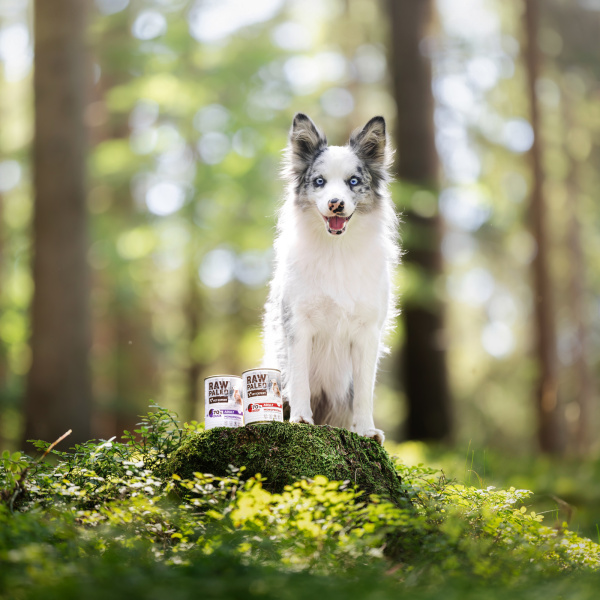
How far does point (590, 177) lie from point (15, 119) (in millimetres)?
15484

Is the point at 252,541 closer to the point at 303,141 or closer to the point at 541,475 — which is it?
the point at 303,141

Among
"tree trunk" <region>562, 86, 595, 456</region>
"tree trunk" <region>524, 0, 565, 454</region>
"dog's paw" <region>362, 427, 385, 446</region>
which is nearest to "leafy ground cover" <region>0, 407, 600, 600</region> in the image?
"dog's paw" <region>362, 427, 385, 446</region>

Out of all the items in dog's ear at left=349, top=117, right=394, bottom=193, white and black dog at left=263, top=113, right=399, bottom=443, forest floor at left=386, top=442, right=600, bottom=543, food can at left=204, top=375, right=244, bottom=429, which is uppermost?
dog's ear at left=349, top=117, right=394, bottom=193

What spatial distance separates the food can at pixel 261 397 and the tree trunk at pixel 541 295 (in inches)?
398

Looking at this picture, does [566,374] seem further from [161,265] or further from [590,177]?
[161,265]

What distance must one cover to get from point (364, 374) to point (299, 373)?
0.47 m

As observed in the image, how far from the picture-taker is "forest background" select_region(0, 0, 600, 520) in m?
9.77

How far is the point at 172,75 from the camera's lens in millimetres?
13875

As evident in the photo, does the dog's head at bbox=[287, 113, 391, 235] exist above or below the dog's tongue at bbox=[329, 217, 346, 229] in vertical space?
above

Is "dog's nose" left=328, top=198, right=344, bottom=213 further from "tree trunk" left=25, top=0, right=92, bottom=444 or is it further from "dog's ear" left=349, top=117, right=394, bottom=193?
"tree trunk" left=25, top=0, right=92, bottom=444

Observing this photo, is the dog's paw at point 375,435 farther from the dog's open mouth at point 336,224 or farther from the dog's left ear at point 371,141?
the dog's left ear at point 371,141

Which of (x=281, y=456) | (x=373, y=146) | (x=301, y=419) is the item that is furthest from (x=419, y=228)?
(x=281, y=456)

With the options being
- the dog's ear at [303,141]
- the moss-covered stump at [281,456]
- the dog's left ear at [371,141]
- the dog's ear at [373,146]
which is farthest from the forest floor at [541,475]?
the dog's ear at [303,141]

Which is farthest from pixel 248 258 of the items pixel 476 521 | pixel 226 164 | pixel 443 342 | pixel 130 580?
pixel 130 580
